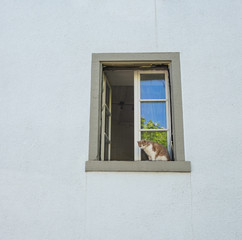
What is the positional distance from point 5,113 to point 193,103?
2.48 m

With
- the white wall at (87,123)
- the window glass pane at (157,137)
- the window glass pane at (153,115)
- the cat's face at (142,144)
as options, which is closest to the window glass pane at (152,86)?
the window glass pane at (153,115)

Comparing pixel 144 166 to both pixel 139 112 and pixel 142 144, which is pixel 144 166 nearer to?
pixel 142 144

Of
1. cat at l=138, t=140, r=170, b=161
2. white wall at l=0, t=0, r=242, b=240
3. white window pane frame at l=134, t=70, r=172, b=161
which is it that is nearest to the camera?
white wall at l=0, t=0, r=242, b=240

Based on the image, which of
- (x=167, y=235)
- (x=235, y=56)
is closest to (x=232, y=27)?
(x=235, y=56)

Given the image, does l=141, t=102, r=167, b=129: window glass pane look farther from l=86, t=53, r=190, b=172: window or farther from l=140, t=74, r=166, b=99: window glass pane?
l=140, t=74, r=166, b=99: window glass pane

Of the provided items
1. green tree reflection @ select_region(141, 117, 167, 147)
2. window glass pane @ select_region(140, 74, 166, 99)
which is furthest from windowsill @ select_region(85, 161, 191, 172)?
window glass pane @ select_region(140, 74, 166, 99)

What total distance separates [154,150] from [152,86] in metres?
0.97

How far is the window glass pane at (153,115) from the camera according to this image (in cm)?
443

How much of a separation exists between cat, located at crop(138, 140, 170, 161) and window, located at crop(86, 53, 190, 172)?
0.12 m

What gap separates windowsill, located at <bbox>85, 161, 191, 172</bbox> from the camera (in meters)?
3.93

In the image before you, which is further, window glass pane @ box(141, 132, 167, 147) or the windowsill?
window glass pane @ box(141, 132, 167, 147)

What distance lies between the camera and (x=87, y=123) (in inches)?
165

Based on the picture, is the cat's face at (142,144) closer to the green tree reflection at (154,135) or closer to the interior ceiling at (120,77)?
the green tree reflection at (154,135)

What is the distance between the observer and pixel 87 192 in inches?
155
